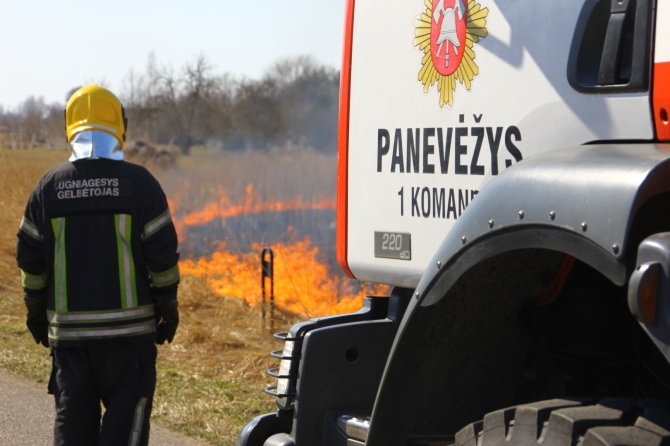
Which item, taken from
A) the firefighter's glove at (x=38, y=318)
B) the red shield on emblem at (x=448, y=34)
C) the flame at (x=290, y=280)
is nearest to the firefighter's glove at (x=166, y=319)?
the firefighter's glove at (x=38, y=318)

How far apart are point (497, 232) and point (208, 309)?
7784 mm

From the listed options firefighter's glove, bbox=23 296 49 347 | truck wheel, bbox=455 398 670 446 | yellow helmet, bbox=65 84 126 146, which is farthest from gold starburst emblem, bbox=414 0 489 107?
firefighter's glove, bbox=23 296 49 347

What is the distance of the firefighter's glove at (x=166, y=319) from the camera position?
14.3ft

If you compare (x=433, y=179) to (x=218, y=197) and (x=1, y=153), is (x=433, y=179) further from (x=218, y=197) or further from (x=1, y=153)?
(x=1, y=153)

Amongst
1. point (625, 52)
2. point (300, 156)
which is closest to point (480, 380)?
point (625, 52)

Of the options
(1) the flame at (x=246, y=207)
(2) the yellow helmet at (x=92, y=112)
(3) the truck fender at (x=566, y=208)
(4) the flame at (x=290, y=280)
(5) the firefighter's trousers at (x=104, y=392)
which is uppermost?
(2) the yellow helmet at (x=92, y=112)

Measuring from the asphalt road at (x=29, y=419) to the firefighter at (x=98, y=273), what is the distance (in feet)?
5.47

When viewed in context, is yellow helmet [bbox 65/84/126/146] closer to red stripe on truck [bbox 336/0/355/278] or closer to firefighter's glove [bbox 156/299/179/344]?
firefighter's glove [bbox 156/299/179/344]

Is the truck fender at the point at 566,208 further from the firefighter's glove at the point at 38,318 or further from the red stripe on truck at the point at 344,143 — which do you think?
the firefighter's glove at the point at 38,318

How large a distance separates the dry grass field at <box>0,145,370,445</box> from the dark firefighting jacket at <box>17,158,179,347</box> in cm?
181

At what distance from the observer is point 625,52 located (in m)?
2.49

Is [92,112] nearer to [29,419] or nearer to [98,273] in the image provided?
[98,273]

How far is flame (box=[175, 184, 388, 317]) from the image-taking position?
398 inches

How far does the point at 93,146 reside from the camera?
4.30m
